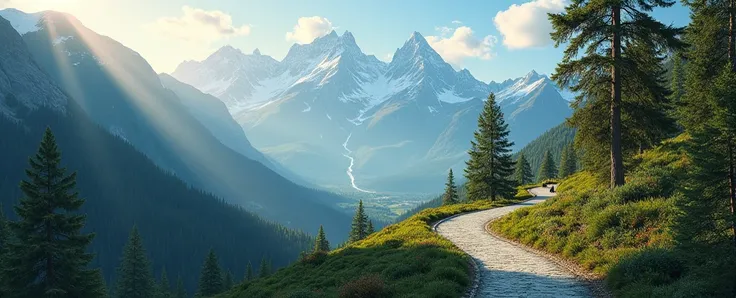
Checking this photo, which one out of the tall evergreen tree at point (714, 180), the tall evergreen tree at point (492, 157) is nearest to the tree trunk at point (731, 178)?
the tall evergreen tree at point (714, 180)

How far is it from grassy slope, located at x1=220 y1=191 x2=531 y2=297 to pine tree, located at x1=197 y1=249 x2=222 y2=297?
54.9 meters

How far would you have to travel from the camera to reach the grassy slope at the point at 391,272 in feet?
46.4

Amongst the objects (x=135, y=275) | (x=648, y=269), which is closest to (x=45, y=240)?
(x=648, y=269)

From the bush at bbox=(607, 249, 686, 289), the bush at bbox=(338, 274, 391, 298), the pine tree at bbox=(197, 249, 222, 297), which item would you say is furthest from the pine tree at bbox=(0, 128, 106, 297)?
the pine tree at bbox=(197, 249, 222, 297)

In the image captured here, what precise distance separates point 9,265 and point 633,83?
44.8 metres

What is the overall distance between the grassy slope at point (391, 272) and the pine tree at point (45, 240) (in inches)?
580

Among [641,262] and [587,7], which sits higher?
[587,7]

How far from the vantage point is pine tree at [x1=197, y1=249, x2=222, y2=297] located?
251ft

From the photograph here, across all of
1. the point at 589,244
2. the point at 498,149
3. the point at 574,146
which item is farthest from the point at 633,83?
the point at 498,149

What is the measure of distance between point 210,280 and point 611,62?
7496 cm

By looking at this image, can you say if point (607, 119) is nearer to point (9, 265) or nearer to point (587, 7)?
point (587, 7)

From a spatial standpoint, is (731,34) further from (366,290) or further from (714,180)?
(366,290)

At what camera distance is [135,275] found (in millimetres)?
62938

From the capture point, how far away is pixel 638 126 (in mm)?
25703
